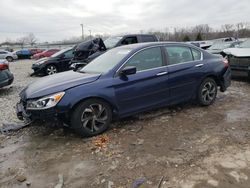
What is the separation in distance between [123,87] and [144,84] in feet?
1.50

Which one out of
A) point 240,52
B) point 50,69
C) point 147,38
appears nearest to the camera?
point 240,52

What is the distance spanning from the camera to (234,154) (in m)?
3.97

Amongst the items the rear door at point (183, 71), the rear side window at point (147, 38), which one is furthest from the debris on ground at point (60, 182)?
the rear side window at point (147, 38)

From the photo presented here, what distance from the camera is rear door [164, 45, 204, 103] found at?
5660mm

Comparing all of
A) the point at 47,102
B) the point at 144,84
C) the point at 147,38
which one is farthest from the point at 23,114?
the point at 147,38

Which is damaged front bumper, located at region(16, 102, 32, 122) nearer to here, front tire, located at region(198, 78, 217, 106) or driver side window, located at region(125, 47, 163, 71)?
driver side window, located at region(125, 47, 163, 71)

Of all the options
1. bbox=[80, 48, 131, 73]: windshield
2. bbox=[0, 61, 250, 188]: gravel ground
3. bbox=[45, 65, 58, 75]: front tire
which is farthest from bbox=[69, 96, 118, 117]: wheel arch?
bbox=[45, 65, 58, 75]: front tire

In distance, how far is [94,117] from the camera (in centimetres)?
476

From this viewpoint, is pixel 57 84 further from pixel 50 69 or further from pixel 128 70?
pixel 50 69

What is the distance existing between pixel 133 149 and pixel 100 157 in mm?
524

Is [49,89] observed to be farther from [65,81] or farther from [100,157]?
[100,157]

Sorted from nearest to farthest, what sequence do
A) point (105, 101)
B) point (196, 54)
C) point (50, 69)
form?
point (105, 101), point (196, 54), point (50, 69)

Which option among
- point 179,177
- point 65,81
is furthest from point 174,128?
point 65,81

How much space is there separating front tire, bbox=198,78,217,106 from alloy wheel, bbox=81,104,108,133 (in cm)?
240
